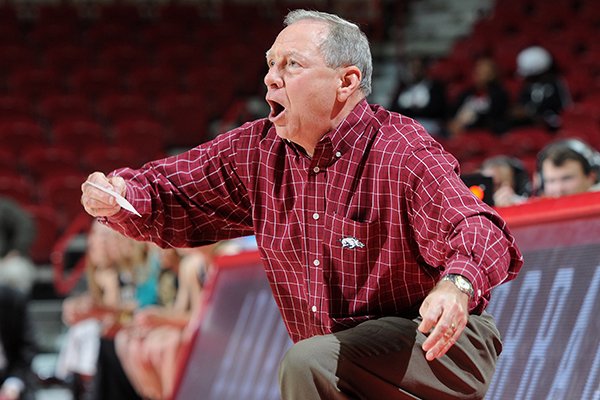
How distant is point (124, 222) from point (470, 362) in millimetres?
946

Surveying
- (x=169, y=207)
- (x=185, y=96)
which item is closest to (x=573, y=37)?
(x=185, y=96)

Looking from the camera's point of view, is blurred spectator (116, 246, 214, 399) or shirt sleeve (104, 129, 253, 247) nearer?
shirt sleeve (104, 129, 253, 247)

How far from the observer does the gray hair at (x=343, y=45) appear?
8.36 feet

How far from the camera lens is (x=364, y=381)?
2.33 metres

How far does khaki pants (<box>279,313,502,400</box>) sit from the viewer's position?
2.28m

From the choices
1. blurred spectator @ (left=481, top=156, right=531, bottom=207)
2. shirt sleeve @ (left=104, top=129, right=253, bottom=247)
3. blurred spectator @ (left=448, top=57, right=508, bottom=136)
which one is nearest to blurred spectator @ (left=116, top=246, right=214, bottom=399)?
blurred spectator @ (left=481, top=156, right=531, bottom=207)

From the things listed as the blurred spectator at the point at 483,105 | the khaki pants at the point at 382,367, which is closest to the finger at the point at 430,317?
the khaki pants at the point at 382,367

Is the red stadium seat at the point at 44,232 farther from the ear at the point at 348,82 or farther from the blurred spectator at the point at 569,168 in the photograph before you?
the ear at the point at 348,82

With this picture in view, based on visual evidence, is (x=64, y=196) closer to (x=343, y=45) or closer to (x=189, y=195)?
(x=189, y=195)

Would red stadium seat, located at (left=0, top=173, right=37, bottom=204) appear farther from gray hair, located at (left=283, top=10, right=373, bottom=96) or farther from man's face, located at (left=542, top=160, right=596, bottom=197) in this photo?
gray hair, located at (left=283, top=10, right=373, bottom=96)

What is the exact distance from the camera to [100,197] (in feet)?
8.68

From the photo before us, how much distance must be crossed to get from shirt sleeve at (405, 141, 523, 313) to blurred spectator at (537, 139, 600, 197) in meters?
2.31

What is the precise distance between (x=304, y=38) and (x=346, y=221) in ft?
1.41

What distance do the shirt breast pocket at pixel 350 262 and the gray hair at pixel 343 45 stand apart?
0.35 m
